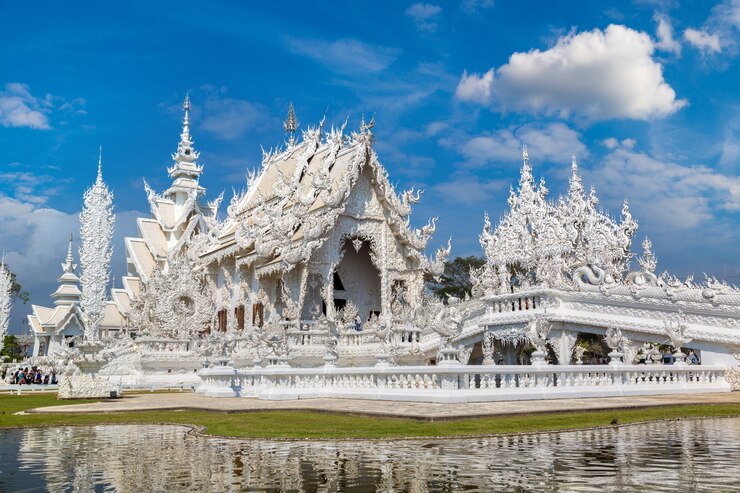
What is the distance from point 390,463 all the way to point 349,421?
3312 mm

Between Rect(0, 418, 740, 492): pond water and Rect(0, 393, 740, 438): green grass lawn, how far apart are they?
1.59ft

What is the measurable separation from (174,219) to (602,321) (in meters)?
28.4

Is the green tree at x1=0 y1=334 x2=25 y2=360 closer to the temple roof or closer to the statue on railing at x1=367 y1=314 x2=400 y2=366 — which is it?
the temple roof

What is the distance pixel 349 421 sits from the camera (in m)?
8.82

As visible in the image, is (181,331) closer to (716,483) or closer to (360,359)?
(360,359)

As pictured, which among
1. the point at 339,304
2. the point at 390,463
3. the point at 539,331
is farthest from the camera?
the point at 339,304

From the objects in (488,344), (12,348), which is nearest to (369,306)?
(488,344)

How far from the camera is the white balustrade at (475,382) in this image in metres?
10.9

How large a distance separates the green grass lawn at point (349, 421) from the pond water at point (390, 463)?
0.48 metres

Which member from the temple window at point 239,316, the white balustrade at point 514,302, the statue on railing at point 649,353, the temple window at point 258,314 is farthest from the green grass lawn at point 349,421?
the temple window at point 239,316

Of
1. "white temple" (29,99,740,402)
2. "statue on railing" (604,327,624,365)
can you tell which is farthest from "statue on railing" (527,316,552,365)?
"statue on railing" (604,327,624,365)

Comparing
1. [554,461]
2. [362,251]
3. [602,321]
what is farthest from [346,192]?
[554,461]

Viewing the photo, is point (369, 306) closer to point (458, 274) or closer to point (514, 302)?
point (514, 302)

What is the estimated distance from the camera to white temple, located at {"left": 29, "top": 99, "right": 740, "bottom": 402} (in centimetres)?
1360
